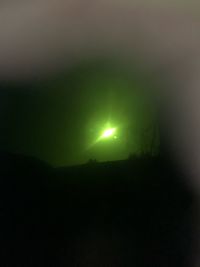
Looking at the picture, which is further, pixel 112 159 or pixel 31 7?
pixel 31 7

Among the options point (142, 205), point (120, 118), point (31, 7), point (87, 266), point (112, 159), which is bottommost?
point (87, 266)

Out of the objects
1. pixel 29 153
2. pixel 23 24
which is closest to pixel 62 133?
pixel 29 153

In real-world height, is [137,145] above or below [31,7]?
below

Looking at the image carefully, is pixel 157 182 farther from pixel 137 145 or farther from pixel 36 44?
pixel 36 44

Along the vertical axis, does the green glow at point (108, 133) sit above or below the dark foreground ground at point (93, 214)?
above

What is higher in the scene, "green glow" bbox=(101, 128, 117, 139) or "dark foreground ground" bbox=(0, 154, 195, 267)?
"green glow" bbox=(101, 128, 117, 139)

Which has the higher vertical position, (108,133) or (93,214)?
(108,133)

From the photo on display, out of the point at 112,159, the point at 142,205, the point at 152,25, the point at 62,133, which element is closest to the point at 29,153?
the point at 62,133

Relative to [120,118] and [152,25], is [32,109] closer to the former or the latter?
[120,118]
